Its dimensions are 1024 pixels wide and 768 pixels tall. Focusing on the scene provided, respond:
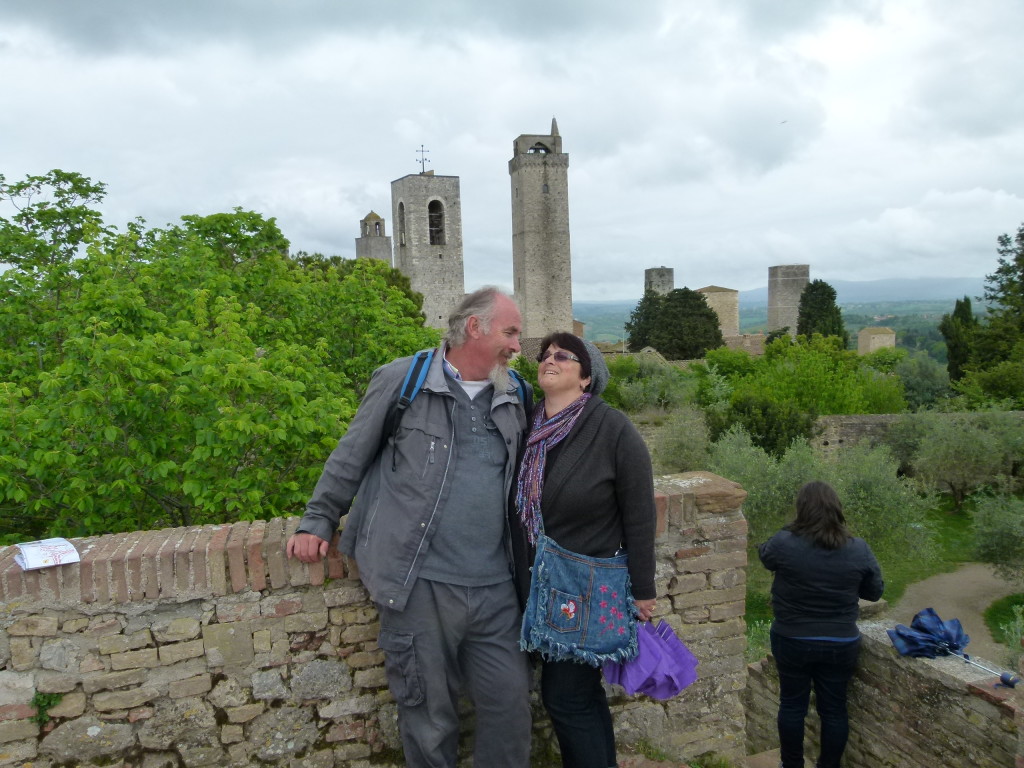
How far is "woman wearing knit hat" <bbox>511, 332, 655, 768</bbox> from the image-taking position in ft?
9.18

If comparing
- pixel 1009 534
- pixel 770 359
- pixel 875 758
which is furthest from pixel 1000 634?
pixel 770 359

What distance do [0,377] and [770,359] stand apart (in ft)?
104

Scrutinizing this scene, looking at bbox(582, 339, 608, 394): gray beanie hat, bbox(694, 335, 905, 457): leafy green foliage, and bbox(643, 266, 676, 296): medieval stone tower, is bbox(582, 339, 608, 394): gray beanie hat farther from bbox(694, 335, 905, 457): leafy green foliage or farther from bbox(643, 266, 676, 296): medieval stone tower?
bbox(643, 266, 676, 296): medieval stone tower

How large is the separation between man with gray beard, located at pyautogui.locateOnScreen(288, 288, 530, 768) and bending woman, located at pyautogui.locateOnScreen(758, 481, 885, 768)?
1.97 meters

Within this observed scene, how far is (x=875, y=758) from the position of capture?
4609 millimetres

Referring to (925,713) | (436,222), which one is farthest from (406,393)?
(436,222)

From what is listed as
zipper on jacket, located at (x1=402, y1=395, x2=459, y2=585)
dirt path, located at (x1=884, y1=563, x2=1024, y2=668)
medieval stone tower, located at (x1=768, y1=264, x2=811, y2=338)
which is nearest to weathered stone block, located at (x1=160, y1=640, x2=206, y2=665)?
zipper on jacket, located at (x1=402, y1=395, x2=459, y2=585)

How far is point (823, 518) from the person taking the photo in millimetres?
4055

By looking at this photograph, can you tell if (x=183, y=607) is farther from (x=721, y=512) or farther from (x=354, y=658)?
(x=721, y=512)

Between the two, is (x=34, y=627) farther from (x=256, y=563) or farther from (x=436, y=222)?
(x=436, y=222)

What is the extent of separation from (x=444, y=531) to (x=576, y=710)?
959mm

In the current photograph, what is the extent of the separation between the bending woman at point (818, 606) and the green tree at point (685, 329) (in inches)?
1576

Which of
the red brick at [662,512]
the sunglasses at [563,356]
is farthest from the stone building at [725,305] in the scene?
the sunglasses at [563,356]

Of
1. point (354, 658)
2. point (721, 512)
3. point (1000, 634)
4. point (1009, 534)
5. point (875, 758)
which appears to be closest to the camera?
point (354, 658)
